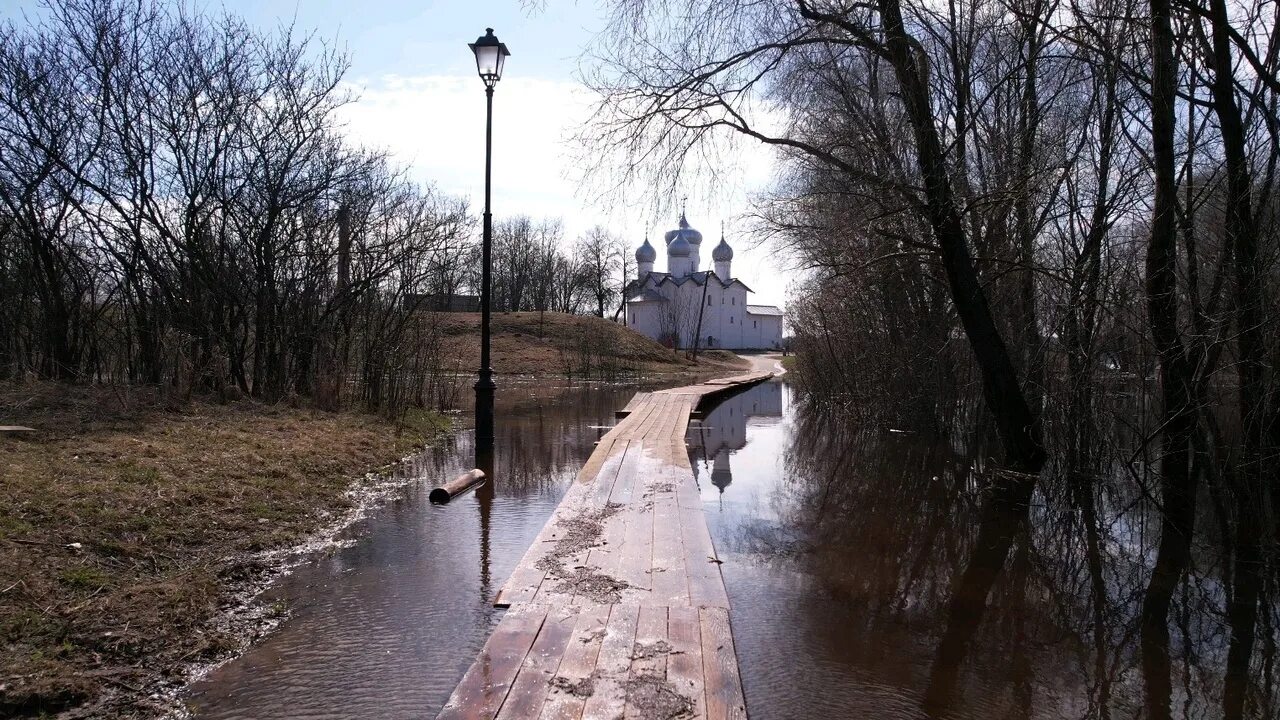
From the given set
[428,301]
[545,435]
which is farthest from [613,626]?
[428,301]

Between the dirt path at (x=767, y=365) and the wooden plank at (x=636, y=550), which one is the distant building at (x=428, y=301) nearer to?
the wooden plank at (x=636, y=550)

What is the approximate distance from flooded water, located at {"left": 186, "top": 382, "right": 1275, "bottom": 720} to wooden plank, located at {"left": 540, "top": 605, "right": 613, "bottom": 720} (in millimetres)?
611

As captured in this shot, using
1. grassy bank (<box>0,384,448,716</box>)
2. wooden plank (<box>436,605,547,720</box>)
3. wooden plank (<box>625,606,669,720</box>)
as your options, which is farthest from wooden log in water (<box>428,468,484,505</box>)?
wooden plank (<box>625,606,669,720</box>)

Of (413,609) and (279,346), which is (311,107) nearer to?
(279,346)

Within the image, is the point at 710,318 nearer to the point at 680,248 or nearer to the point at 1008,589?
the point at 680,248

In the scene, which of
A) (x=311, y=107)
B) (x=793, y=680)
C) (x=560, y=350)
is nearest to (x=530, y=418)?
(x=311, y=107)

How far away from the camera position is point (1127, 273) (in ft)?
25.6

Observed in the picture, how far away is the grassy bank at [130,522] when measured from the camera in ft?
12.8

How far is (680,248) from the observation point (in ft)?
250

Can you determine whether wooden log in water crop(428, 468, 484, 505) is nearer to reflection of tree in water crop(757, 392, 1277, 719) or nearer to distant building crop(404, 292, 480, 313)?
reflection of tree in water crop(757, 392, 1277, 719)

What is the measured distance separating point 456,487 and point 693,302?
211 ft

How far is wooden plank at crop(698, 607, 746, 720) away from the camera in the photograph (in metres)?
3.48

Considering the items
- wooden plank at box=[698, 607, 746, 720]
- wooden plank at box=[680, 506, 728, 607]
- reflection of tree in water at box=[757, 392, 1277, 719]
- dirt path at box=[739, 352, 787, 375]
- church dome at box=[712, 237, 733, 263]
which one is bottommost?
reflection of tree in water at box=[757, 392, 1277, 719]

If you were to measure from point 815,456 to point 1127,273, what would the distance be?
6.06 meters
